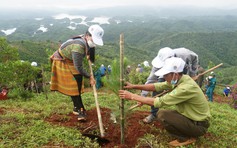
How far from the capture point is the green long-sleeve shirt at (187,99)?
295 centimetres

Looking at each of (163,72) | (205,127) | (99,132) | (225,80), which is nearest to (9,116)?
(99,132)

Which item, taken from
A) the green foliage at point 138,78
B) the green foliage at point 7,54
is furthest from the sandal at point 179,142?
the green foliage at point 7,54

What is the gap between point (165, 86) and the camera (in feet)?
11.3

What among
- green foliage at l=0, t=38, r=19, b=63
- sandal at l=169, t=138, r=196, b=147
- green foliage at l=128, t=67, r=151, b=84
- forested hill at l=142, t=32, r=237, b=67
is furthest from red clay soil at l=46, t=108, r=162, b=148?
forested hill at l=142, t=32, r=237, b=67

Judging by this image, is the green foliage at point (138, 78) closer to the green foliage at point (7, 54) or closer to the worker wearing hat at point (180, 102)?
the worker wearing hat at point (180, 102)

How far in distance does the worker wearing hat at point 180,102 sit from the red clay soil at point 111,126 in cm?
53

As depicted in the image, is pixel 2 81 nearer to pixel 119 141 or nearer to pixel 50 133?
pixel 50 133

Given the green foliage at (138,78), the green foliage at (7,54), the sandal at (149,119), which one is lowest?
the green foliage at (138,78)

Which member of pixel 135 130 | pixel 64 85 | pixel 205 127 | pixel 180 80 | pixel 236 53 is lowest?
pixel 236 53

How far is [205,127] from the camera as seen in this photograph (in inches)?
133

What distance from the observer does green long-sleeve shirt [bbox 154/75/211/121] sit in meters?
2.95

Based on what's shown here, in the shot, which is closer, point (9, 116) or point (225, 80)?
point (9, 116)

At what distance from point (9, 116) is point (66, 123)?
1.07 metres

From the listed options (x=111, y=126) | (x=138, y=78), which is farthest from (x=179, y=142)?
(x=138, y=78)
